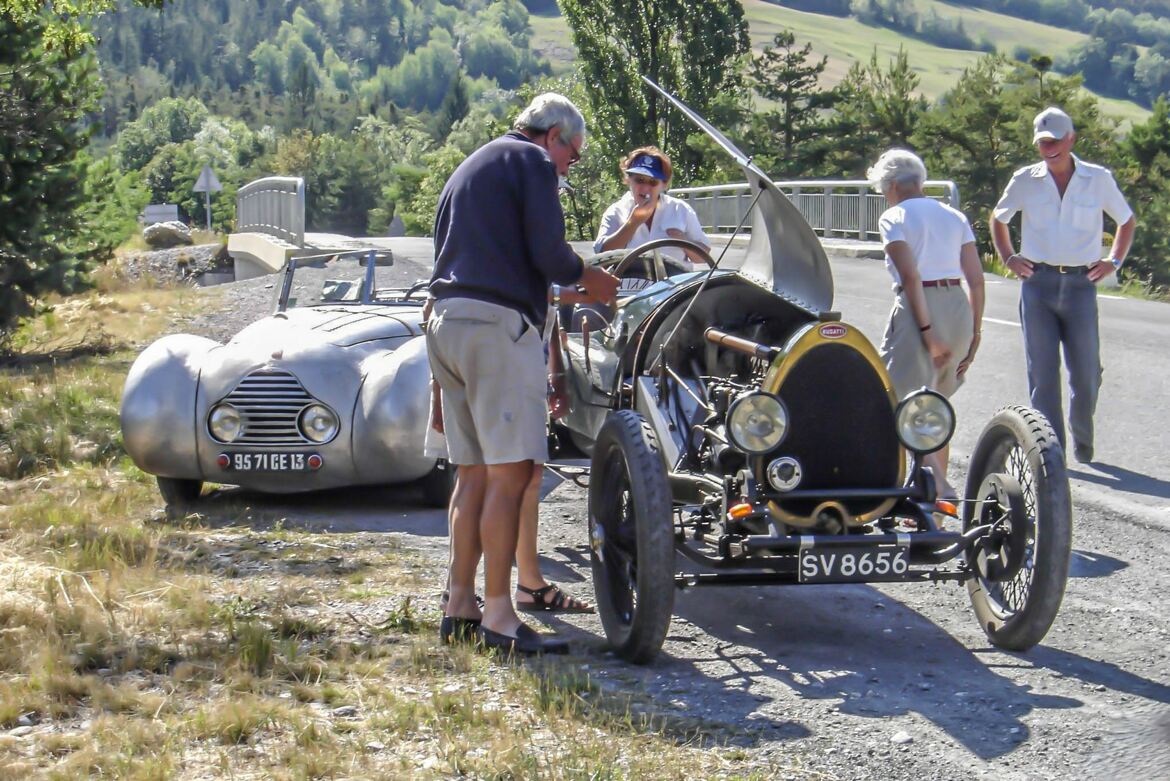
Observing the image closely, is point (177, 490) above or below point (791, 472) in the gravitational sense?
below

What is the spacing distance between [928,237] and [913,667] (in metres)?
2.66

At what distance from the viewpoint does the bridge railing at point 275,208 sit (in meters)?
30.6

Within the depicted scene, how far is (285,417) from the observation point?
8406mm

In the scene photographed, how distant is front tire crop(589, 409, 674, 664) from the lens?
5129mm

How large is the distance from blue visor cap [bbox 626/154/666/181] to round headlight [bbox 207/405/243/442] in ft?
8.93

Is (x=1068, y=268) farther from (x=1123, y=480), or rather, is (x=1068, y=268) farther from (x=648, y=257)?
(x=648, y=257)

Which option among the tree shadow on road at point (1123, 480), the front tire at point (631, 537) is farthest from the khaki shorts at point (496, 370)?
the tree shadow on road at point (1123, 480)

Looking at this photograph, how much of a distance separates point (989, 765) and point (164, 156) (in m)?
136

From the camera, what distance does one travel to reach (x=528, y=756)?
4.22 meters

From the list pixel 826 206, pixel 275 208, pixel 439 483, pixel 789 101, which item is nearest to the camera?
pixel 439 483

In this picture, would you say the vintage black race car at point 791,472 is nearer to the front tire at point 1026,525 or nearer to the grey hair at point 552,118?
the front tire at point 1026,525

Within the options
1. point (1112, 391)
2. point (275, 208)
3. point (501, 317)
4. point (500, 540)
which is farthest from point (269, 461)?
point (275, 208)

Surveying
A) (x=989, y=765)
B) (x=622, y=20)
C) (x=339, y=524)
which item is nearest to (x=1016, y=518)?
(x=989, y=765)

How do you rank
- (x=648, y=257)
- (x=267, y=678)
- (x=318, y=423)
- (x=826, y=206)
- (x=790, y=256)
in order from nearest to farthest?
1. (x=267, y=678)
2. (x=790, y=256)
3. (x=648, y=257)
4. (x=318, y=423)
5. (x=826, y=206)
